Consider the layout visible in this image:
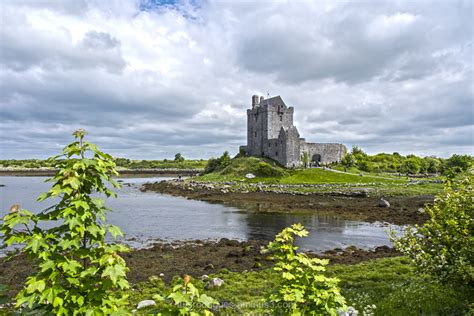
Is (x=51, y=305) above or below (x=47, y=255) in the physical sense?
below

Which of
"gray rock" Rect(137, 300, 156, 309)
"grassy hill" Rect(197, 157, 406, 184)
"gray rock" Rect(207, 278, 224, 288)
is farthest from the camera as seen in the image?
"grassy hill" Rect(197, 157, 406, 184)

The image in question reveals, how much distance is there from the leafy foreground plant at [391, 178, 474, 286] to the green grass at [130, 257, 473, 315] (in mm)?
646

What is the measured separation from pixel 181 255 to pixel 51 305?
16072 mm

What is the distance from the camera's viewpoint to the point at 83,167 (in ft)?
15.1

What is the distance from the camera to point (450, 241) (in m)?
8.73

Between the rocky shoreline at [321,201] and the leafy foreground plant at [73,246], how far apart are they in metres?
30.3

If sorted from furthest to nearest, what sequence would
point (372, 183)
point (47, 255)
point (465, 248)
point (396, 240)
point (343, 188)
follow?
point (372, 183) < point (343, 188) < point (396, 240) < point (465, 248) < point (47, 255)

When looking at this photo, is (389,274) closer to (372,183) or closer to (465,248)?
(465,248)

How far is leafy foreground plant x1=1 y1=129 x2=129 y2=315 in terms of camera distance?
422 centimetres

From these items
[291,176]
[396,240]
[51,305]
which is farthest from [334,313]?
[291,176]

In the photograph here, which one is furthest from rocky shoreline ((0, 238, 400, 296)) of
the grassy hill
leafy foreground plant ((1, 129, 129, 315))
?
the grassy hill

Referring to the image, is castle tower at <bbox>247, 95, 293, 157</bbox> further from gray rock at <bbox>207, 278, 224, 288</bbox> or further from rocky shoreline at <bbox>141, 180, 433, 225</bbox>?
gray rock at <bbox>207, 278, 224, 288</bbox>

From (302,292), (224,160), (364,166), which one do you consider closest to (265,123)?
(224,160)

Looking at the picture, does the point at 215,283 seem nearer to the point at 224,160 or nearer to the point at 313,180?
the point at 313,180
